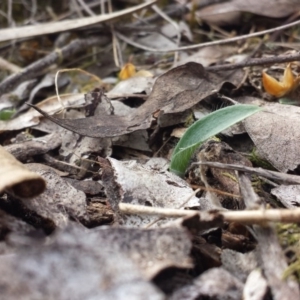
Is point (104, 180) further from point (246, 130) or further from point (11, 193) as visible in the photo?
point (246, 130)

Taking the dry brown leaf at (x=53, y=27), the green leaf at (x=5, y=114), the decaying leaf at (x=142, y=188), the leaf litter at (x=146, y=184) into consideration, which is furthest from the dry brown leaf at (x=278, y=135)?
the dry brown leaf at (x=53, y=27)

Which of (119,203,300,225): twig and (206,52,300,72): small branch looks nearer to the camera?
(119,203,300,225): twig

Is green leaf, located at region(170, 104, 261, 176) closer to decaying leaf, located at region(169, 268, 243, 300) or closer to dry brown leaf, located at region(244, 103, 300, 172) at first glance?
dry brown leaf, located at region(244, 103, 300, 172)

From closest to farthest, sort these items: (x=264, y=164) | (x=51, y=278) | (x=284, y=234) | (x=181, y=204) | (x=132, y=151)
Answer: (x=51, y=278) → (x=284, y=234) → (x=181, y=204) → (x=264, y=164) → (x=132, y=151)

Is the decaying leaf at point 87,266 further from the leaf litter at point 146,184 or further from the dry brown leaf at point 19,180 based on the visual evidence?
the dry brown leaf at point 19,180

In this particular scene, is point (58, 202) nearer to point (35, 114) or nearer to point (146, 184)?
point (146, 184)

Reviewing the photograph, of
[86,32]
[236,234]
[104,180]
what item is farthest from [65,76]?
[236,234]

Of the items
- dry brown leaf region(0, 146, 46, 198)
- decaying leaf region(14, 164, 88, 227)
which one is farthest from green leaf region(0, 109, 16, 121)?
dry brown leaf region(0, 146, 46, 198)
